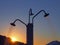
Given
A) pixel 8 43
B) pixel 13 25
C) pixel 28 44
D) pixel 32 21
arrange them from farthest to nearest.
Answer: pixel 8 43
pixel 13 25
pixel 32 21
pixel 28 44

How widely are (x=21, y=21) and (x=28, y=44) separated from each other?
536 cm

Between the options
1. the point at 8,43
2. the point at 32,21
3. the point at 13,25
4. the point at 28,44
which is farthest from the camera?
the point at 8,43

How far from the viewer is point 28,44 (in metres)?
23.8

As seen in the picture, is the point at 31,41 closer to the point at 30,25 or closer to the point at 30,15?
the point at 30,25

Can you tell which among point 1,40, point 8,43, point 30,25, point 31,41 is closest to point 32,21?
point 30,25

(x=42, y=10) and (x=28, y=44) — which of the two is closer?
(x=28, y=44)

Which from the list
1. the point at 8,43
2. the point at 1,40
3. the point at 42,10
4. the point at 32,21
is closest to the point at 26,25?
the point at 32,21

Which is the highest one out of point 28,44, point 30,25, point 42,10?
point 42,10

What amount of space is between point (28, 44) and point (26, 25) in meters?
3.04

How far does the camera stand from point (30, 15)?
2681 centimetres

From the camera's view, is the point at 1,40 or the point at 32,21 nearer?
the point at 32,21

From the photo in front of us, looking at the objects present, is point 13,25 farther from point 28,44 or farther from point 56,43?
point 56,43

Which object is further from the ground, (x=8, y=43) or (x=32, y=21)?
(x=8, y=43)

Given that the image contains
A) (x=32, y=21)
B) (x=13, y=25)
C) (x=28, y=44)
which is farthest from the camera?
(x=13, y=25)
